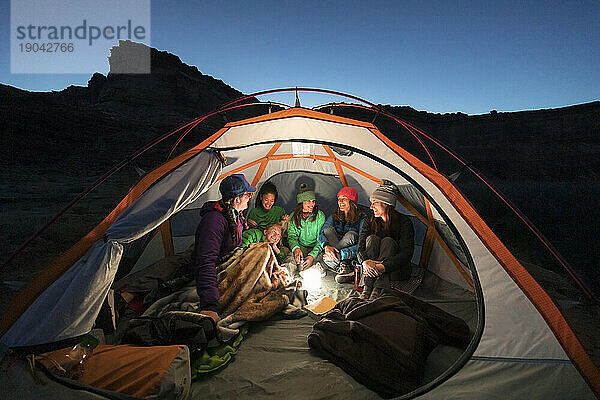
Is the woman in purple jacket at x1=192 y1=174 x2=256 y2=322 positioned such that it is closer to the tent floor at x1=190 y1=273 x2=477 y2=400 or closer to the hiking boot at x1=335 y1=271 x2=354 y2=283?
the tent floor at x1=190 y1=273 x2=477 y2=400

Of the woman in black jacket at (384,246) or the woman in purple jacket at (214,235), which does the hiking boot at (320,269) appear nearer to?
the woman in black jacket at (384,246)

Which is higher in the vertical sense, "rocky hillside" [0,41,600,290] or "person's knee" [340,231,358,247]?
"rocky hillside" [0,41,600,290]

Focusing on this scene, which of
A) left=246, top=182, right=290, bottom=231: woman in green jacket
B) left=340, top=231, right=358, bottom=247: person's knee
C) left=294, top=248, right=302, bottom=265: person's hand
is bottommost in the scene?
left=294, top=248, right=302, bottom=265: person's hand

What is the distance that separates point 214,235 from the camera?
2.27 m

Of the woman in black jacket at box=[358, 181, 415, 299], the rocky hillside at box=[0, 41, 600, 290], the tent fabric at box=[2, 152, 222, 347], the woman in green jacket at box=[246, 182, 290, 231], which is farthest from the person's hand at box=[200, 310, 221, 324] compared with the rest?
the rocky hillside at box=[0, 41, 600, 290]

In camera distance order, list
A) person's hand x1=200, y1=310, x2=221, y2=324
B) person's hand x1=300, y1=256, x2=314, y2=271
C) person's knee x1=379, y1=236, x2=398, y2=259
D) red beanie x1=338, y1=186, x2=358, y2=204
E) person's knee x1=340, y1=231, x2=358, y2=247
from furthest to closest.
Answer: red beanie x1=338, y1=186, x2=358, y2=204 < person's knee x1=340, y1=231, x2=358, y2=247 < person's hand x1=300, y1=256, x2=314, y2=271 < person's knee x1=379, y1=236, x2=398, y2=259 < person's hand x1=200, y1=310, x2=221, y2=324

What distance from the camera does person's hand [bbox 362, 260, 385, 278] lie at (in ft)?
9.32

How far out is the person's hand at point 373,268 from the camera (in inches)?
112

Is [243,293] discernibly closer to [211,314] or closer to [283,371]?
[211,314]

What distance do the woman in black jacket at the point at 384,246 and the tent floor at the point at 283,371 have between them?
0.74 m

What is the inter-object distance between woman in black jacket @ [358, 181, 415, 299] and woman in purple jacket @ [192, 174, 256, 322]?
1295 mm

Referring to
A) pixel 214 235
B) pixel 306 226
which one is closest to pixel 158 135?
pixel 306 226

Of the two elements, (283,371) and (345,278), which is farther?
(345,278)

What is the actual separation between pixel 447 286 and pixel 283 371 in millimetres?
2043
